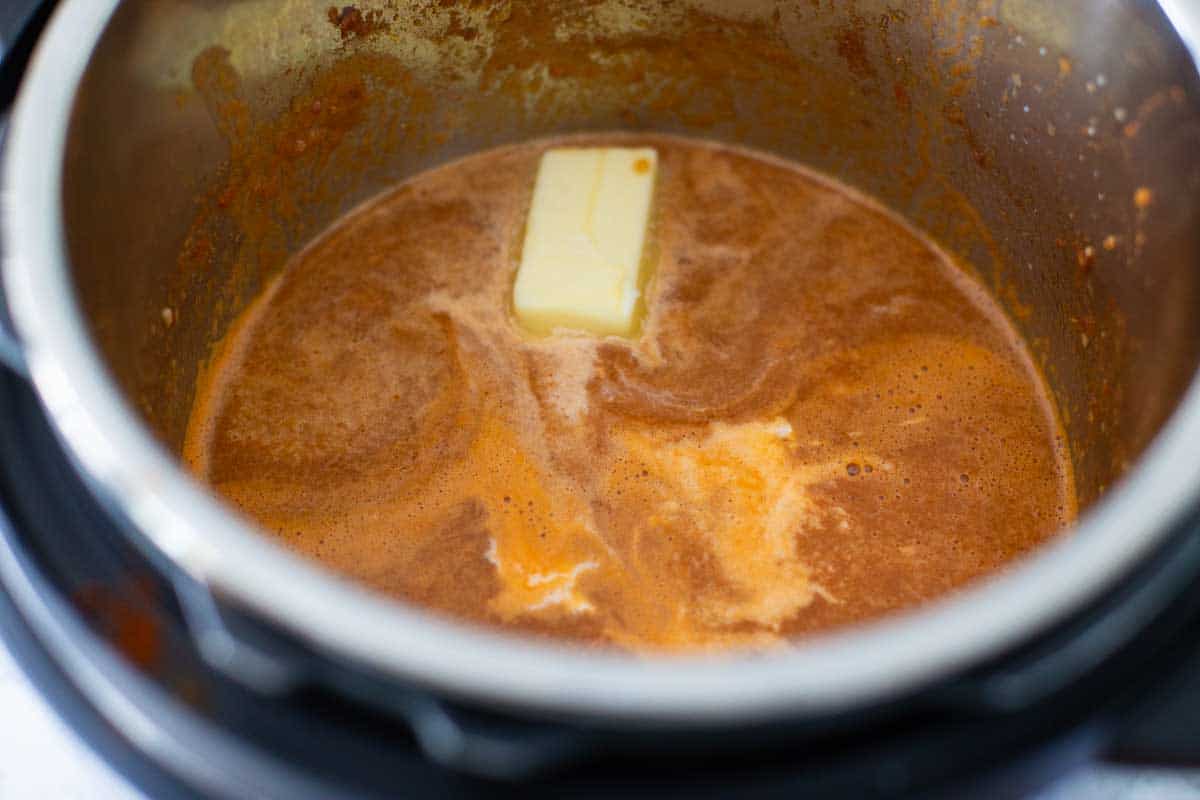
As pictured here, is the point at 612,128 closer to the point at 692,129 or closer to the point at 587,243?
the point at 692,129

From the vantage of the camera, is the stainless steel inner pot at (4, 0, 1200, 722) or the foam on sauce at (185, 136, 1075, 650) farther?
the foam on sauce at (185, 136, 1075, 650)

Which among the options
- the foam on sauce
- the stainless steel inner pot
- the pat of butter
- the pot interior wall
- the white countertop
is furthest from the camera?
the pat of butter

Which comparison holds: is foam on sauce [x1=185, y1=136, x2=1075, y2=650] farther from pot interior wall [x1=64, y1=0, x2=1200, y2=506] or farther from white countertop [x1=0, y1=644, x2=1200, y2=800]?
white countertop [x1=0, y1=644, x2=1200, y2=800]

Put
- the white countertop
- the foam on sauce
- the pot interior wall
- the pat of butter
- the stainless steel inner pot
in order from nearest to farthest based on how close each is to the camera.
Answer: the stainless steel inner pot, the white countertop, the pot interior wall, the foam on sauce, the pat of butter

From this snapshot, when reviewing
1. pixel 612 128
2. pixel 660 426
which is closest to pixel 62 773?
pixel 660 426

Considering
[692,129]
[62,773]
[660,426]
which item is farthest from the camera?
[692,129]

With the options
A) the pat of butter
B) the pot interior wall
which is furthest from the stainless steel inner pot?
the pat of butter

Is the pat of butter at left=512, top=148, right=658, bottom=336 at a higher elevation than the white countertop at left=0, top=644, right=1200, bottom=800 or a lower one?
higher
